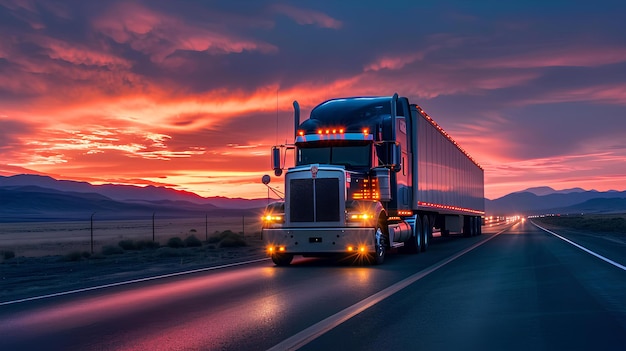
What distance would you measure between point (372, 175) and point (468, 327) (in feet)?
35.4

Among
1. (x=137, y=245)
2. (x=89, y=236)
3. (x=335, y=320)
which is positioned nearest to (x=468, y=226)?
(x=137, y=245)

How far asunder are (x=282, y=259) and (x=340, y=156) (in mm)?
3323

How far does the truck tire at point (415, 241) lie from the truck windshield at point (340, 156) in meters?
4.68

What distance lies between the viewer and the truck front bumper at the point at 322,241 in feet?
59.9

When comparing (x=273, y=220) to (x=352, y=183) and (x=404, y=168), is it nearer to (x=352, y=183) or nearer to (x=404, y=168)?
(x=352, y=183)

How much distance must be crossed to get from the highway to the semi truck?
5.78 feet

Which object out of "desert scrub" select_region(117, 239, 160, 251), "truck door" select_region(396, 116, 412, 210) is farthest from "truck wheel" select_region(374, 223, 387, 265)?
"desert scrub" select_region(117, 239, 160, 251)

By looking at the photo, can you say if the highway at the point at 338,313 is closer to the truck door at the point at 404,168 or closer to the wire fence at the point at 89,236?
the truck door at the point at 404,168

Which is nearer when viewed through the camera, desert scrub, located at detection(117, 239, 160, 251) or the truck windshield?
A: the truck windshield

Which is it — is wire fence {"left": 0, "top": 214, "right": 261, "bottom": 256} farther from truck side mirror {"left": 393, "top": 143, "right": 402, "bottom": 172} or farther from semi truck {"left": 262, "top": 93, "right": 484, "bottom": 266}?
truck side mirror {"left": 393, "top": 143, "right": 402, "bottom": 172}

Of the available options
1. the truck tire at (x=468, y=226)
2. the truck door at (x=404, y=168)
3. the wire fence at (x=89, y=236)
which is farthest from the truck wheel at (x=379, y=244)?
the truck tire at (x=468, y=226)

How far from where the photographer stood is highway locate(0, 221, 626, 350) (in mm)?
8055

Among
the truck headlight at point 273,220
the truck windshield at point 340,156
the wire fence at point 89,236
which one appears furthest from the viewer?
the wire fence at point 89,236

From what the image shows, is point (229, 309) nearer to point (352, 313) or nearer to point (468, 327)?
point (352, 313)
